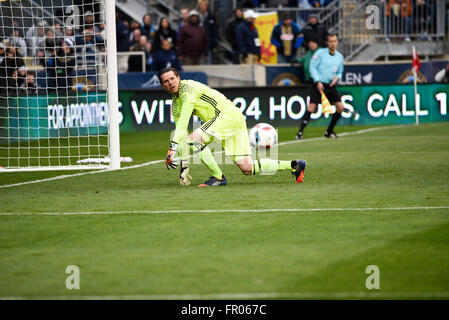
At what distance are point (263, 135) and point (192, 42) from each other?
1184 cm

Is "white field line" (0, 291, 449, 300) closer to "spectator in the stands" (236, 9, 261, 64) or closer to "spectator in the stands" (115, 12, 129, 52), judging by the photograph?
"spectator in the stands" (236, 9, 261, 64)

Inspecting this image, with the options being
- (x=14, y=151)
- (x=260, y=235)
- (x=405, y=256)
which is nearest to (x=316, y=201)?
(x=260, y=235)

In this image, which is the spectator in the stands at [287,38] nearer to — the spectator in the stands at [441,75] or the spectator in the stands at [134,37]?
the spectator in the stands at [134,37]

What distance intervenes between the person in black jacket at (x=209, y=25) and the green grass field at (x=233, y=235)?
13.4 m

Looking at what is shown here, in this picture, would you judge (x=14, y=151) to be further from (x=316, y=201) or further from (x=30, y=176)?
(x=316, y=201)

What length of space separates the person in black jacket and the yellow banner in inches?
55.0

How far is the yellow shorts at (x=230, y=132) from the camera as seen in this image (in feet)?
34.5

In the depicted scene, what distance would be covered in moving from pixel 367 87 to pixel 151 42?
21.4ft

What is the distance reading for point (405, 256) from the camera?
6395 millimetres

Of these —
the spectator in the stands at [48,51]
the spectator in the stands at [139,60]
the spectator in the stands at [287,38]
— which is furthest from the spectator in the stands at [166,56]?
the spectator in the stands at [48,51]

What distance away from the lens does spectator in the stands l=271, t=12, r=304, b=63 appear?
25484 mm

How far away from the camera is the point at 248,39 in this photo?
25.2 m

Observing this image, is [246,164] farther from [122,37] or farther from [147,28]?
[147,28]

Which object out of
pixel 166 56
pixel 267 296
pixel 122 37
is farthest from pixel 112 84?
pixel 122 37
